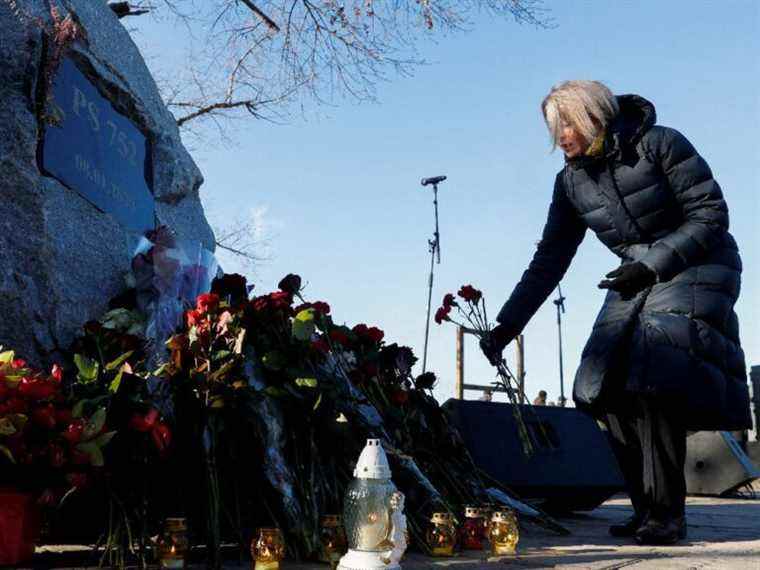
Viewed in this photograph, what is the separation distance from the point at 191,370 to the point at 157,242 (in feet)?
4.08

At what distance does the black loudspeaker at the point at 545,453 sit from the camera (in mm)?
3680

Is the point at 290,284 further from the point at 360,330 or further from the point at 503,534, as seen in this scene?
the point at 503,534

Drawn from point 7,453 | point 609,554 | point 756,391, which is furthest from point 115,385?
point 756,391

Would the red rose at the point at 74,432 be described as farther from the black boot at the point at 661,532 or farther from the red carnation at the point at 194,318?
the black boot at the point at 661,532

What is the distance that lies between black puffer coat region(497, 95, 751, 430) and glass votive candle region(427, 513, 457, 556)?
752mm

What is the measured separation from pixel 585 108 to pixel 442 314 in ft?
3.58

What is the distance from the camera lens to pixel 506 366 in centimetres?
337

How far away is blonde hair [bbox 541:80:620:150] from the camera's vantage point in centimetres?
292

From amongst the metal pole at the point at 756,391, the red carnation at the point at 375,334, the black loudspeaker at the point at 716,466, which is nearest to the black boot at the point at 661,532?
the red carnation at the point at 375,334

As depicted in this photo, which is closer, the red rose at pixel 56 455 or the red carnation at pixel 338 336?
the red rose at pixel 56 455

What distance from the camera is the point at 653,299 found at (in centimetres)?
288

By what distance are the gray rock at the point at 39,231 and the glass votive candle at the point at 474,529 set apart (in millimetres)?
1577

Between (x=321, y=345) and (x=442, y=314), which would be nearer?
(x=321, y=345)

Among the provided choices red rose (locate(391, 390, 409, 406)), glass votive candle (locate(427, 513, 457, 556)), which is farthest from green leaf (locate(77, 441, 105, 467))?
red rose (locate(391, 390, 409, 406))
